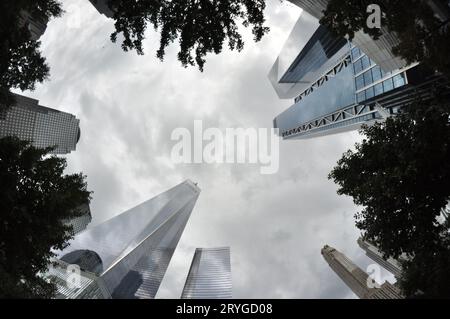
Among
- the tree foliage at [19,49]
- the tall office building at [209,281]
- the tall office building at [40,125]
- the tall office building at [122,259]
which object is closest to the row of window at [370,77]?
the tree foliage at [19,49]

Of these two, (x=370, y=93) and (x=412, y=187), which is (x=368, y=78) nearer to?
(x=370, y=93)

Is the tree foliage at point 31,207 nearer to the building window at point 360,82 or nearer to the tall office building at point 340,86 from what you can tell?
the tall office building at point 340,86

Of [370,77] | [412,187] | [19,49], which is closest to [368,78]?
[370,77]

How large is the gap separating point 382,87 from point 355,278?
144052mm

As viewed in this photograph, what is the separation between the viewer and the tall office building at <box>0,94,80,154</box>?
113 meters

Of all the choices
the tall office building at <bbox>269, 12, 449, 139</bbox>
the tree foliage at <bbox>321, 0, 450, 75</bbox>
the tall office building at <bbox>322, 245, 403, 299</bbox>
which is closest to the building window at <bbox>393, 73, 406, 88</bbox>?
the tall office building at <bbox>269, 12, 449, 139</bbox>

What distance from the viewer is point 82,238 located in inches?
7480

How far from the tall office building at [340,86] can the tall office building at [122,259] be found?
98831 mm

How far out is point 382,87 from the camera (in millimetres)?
54125

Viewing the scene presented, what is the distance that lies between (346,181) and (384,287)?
153 m

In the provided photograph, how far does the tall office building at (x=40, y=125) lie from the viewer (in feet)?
371

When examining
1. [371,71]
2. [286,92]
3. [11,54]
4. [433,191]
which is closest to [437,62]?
[433,191]

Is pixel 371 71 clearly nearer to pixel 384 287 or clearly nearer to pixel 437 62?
pixel 437 62

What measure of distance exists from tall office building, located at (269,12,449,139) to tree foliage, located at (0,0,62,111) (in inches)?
955
